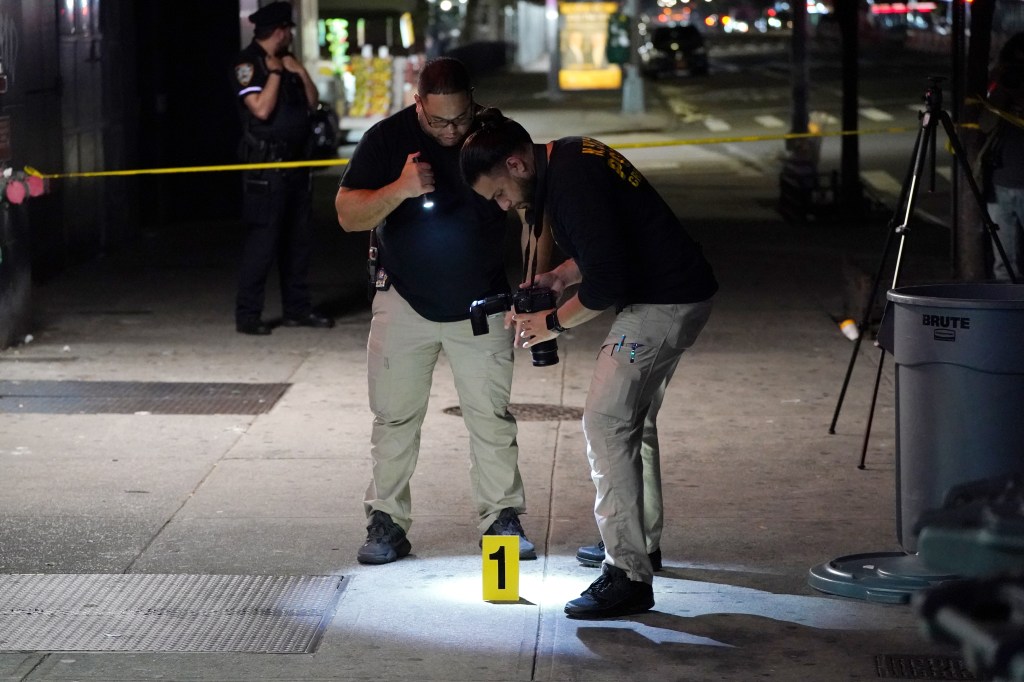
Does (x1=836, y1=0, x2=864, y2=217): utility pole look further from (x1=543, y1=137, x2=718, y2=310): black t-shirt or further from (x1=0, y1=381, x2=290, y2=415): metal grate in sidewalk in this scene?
(x1=543, y1=137, x2=718, y2=310): black t-shirt

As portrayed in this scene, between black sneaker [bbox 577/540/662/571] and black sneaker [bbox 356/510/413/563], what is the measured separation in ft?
2.19

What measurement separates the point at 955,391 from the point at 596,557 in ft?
4.64

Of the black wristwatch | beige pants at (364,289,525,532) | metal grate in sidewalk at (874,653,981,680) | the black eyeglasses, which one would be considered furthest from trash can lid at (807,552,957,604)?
the black eyeglasses

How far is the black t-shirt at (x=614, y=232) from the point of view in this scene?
17.0 ft

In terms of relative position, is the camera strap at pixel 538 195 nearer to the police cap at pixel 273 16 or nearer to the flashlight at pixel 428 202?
the flashlight at pixel 428 202

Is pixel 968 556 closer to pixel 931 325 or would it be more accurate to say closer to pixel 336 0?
pixel 931 325

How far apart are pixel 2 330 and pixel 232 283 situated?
10.2 feet

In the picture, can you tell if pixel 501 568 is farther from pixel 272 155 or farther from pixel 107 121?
pixel 107 121

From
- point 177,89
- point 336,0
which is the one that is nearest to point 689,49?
point 336,0

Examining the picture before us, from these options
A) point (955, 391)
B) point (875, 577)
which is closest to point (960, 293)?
point (955, 391)

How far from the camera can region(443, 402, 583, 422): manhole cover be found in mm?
8641

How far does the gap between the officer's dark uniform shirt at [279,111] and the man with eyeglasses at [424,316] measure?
15.3ft

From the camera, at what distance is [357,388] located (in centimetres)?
935

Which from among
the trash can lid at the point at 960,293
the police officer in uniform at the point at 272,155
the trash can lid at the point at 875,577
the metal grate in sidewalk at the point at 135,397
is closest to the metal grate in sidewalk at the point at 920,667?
the trash can lid at the point at 875,577
